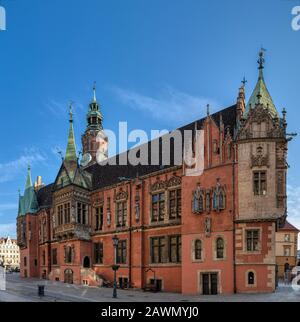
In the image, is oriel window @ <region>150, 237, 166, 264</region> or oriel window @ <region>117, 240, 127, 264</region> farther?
oriel window @ <region>117, 240, 127, 264</region>

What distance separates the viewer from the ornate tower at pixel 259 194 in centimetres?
2848

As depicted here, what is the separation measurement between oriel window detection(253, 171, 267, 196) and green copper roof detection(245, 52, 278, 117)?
4.77m

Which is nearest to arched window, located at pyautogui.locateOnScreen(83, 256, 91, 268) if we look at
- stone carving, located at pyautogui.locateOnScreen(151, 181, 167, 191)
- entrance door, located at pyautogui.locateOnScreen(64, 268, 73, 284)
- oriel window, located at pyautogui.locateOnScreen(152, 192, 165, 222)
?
entrance door, located at pyautogui.locateOnScreen(64, 268, 73, 284)

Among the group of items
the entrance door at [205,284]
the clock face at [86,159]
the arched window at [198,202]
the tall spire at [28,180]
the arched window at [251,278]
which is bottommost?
the entrance door at [205,284]

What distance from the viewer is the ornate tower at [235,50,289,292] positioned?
Answer: 28484 mm

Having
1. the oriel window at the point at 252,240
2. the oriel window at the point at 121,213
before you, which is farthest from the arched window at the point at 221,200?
the oriel window at the point at 121,213

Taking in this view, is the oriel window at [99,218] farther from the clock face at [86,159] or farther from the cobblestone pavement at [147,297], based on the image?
the clock face at [86,159]

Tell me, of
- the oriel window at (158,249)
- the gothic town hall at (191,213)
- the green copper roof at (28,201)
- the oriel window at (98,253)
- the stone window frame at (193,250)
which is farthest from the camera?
the green copper roof at (28,201)

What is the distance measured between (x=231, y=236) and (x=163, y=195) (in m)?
9.27

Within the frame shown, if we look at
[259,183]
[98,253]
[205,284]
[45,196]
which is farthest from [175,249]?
[45,196]

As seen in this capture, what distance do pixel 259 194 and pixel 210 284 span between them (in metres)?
7.81

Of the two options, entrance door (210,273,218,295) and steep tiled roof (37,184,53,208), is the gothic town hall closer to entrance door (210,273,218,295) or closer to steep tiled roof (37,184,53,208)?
entrance door (210,273,218,295)

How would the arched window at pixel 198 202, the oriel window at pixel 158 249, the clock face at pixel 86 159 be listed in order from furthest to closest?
the clock face at pixel 86 159 → the oriel window at pixel 158 249 → the arched window at pixel 198 202
